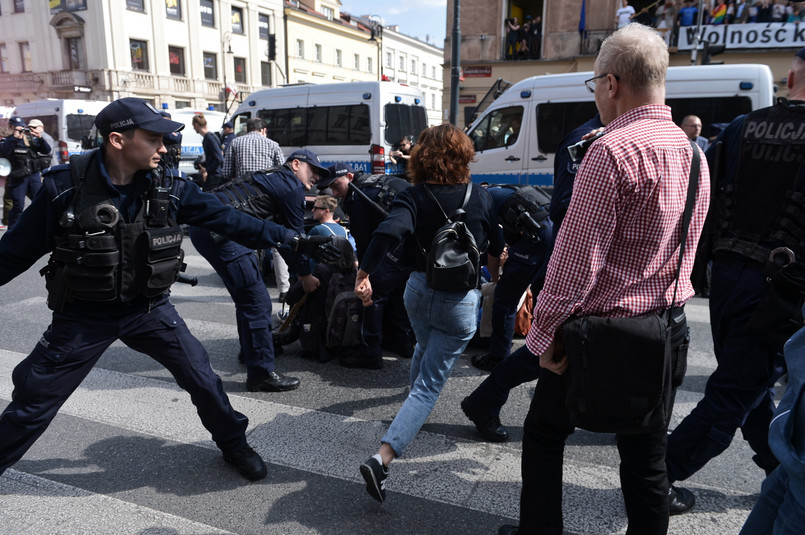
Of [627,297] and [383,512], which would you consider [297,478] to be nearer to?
[383,512]

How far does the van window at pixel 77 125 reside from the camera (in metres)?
19.8

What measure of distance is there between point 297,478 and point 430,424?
3.11 feet

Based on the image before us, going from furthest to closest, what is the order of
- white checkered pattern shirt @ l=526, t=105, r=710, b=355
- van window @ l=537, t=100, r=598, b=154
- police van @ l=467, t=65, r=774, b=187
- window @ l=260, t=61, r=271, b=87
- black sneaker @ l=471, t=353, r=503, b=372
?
window @ l=260, t=61, r=271, b=87 < van window @ l=537, t=100, r=598, b=154 < police van @ l=467, t=65, r=774, b=187 < black sneaker @ l=471, t=353, r=503, b=372 < white checkered pattern shirt @ l=526, t=105, r=710, b=355

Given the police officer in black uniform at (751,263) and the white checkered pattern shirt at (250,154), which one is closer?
the police officer in black uniform at (751,263)

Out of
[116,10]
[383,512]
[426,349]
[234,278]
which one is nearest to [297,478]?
[383,512]

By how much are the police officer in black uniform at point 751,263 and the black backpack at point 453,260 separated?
3.66 feet

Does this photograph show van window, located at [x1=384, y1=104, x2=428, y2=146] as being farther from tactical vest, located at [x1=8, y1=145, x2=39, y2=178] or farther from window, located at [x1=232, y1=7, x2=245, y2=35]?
window, located at [x1=232, y1=7, x2=245, y2=35]

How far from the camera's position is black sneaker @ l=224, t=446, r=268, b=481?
9.74 ft

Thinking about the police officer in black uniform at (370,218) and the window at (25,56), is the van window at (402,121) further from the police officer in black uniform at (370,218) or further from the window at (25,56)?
the window at (25,56)

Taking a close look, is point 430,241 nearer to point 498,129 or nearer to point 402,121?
point 498,129

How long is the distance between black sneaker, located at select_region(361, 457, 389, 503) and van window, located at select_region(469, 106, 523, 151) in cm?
793

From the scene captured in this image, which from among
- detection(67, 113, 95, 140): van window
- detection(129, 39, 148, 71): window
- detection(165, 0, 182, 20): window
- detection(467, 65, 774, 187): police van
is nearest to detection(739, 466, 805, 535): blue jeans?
detection(467, 65, 774, 187): police van

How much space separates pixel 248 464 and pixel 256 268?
1.46 m

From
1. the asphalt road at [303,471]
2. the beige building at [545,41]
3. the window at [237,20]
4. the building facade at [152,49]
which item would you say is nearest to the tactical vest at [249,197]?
the asphalt road at [303,471]
